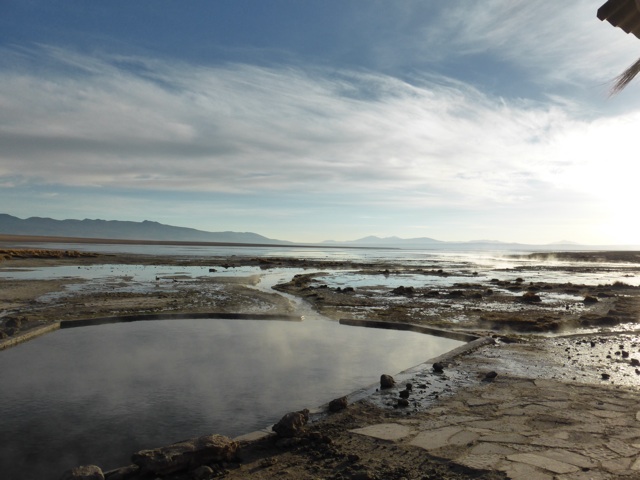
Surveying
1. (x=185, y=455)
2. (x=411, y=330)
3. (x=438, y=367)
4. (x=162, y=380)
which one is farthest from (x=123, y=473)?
(x=411, y=330)

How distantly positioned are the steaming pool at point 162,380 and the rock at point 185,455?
90 centimetres

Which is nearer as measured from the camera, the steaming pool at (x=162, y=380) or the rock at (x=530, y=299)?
the steaming pool at (x=162, y=380)

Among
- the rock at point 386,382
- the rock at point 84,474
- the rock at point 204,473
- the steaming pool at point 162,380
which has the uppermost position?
the rock at point 386,382

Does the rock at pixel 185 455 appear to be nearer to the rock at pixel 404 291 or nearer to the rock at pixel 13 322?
the rock at pixel 13 322

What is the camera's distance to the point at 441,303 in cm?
A: 2014

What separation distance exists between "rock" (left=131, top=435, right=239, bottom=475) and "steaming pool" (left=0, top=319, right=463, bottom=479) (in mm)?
902

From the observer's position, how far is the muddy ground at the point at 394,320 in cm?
482

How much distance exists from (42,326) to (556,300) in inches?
815

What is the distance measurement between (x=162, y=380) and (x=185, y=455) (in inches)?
146

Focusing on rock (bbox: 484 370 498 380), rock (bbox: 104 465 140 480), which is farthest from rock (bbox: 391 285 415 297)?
rock (bbox: 104 465 140 480)

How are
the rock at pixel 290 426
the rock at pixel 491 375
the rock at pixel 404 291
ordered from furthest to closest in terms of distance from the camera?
1. the rock at pixel 404 291
2. the rock at pixel 491 375
3. the rock at pixel 290 426

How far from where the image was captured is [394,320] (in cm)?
1496

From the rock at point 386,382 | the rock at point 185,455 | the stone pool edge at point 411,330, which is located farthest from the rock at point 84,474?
the rock at point 386,382

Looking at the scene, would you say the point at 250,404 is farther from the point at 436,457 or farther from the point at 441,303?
the point at 441,303
